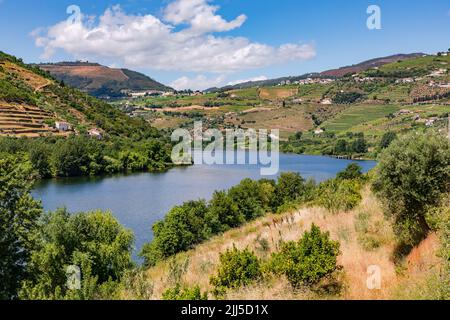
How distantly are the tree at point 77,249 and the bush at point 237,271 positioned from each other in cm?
514

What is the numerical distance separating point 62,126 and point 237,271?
3207 inches

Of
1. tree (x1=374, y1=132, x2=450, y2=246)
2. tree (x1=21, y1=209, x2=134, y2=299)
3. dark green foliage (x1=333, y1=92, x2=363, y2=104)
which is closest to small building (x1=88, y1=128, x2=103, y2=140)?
tree (x1=21, y1=209, x2=134, y2=299)

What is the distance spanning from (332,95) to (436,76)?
37577mm

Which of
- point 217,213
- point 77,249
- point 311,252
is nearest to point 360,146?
point 217,213

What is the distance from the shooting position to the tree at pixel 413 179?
28.3ft

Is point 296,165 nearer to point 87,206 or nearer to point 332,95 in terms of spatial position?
point 87,206

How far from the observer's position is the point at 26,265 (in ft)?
41.2

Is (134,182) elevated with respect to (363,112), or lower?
lower

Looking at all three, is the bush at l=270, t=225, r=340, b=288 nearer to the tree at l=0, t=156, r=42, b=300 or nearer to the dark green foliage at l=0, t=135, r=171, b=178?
the tree at l=0, t=156, r=42, b=300

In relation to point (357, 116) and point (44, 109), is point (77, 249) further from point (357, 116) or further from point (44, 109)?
point (357, 116)

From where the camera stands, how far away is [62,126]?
3226 inches

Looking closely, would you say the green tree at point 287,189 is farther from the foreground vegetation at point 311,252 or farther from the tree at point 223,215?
the foreground vegetation at point 311,252

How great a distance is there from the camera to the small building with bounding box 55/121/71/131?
8056cm
